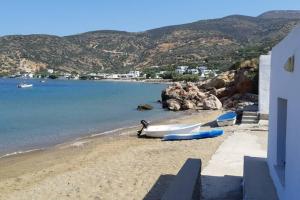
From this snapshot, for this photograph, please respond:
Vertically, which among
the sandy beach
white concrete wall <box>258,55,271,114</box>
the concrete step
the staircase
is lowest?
the sandy beach

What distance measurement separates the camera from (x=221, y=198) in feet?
29.8

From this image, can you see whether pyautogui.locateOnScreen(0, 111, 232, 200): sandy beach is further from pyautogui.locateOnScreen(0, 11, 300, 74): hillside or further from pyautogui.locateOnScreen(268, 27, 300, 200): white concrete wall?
pyautogui.locateOnScreen(0, 11, 300, 74): hillside

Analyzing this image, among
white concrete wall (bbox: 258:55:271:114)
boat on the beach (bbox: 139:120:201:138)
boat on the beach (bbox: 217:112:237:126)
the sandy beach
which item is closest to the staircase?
white concrete wall (bbox: 258:55:271:114)

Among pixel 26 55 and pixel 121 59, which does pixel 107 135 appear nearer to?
pixel 26 55

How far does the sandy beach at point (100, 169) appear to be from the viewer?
1101 centimetres

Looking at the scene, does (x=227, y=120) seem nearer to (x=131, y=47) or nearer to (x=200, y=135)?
(x=200, y=135)

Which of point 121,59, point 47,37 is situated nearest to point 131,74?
point 121,59

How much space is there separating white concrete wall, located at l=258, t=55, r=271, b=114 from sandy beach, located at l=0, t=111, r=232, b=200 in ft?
9.28

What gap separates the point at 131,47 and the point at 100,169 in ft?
513

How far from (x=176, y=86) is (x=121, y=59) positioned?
129 metres

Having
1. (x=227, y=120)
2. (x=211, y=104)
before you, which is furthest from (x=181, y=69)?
(x=227, y=120)

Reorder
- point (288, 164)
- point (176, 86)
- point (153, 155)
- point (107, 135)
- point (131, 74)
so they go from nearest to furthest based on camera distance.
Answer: point (288, 164) < point (153, 155) < point (107, 135) < point (176, 86) < point (131, 74)

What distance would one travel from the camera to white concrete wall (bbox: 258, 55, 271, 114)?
845 inches

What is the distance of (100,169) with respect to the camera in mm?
13602
